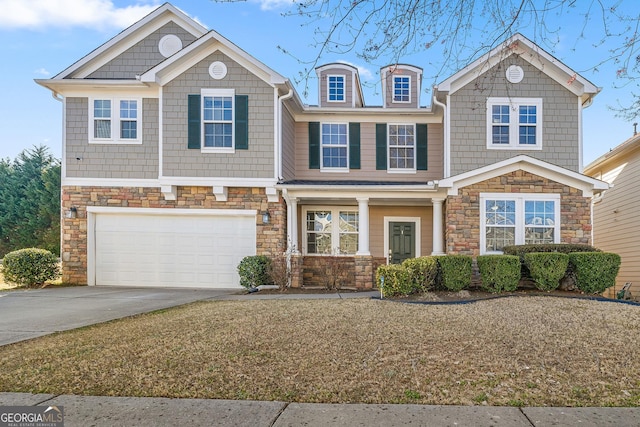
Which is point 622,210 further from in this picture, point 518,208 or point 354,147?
point 354,147

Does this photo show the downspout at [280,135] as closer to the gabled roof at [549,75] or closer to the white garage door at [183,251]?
the white garage door at [183,251]

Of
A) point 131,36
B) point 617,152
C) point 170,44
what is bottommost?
point 617,152

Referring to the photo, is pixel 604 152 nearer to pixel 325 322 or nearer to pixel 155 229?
pixel 325 322

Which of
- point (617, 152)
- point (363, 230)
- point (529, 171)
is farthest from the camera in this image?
point (617, 152)

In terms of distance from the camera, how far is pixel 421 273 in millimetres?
9711

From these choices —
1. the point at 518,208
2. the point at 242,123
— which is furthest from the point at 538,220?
the point at 242,123

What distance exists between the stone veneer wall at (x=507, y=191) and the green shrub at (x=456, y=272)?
1348mm

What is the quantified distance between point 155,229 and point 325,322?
304 inches

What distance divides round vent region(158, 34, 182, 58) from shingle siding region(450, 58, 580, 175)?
8207 mm

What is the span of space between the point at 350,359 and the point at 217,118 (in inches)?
364

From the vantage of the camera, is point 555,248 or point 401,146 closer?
point 555,248

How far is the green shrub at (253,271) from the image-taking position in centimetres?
1169

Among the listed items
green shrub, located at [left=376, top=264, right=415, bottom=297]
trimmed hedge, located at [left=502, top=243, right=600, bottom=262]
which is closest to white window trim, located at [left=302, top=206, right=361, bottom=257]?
green shrub, located at [left=376, top=264, right=415, bottom=297]

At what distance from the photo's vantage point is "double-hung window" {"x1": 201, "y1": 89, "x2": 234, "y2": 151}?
40.1 ft
